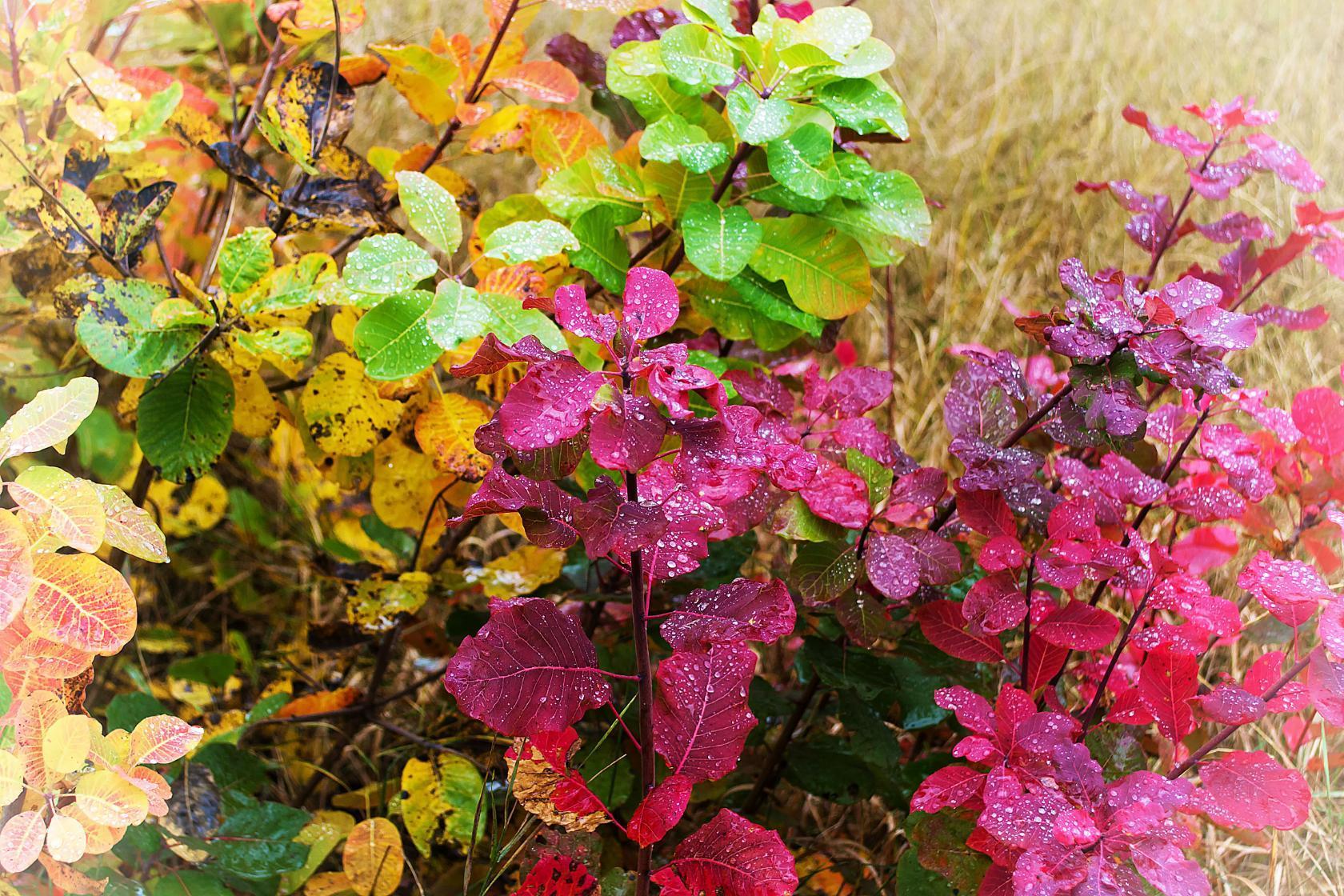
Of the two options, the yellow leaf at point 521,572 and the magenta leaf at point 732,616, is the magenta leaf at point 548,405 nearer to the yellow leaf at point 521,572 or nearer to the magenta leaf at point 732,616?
the magenta leaf at point 732,616

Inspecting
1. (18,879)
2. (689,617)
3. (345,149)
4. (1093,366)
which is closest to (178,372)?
(345,149)

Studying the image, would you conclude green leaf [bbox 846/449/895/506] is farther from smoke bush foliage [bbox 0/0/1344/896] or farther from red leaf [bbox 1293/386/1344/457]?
red leaf [bbox 1293/386/1344/457]

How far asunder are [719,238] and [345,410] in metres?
0.40

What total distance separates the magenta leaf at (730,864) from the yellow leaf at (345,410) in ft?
1.64

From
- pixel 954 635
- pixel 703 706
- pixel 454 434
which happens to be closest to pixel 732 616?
pixel 703 706

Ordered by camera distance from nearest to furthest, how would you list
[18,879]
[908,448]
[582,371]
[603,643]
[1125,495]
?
[582,371]
[18,879]
[1125,495]
[603,643]
[908,448]

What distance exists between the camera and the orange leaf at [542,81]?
101 cm

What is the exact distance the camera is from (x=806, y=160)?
864 mm

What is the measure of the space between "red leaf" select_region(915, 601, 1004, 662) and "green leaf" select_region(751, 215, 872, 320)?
11.2 inches

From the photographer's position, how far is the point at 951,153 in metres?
1.93

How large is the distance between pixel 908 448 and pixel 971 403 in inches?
26.6

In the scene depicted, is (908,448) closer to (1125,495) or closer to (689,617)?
(1125,495)

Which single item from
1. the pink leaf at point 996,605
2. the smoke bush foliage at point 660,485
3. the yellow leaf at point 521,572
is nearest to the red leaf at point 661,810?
the smoke bush foliage at point 660,485

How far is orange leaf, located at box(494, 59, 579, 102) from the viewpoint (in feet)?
3.33
